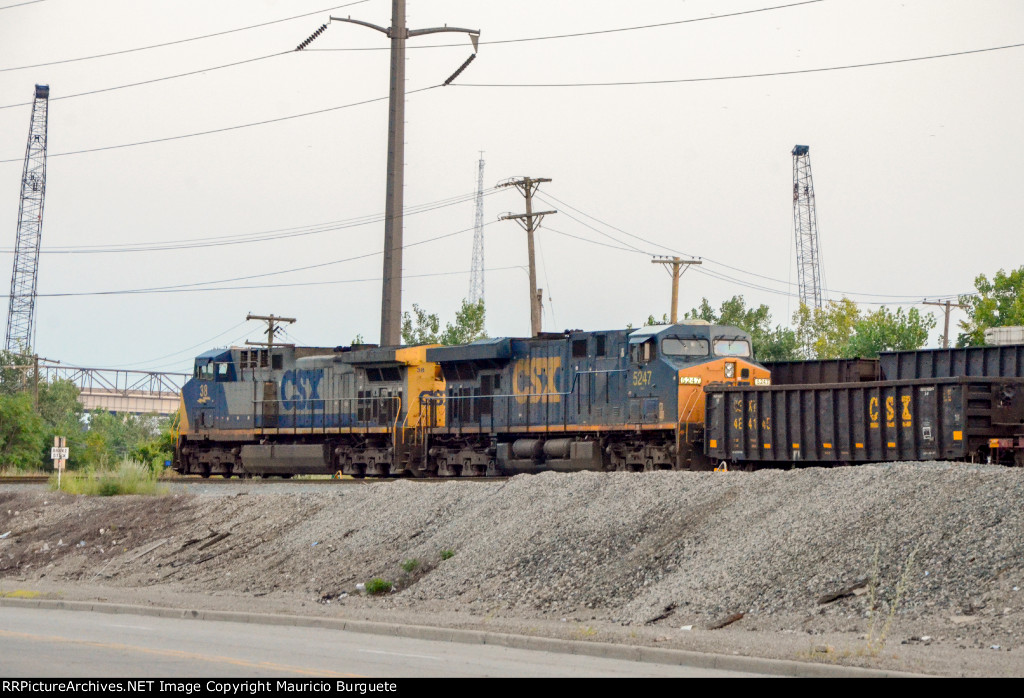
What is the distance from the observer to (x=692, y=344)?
27.9 meters

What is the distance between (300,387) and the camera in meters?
35.6

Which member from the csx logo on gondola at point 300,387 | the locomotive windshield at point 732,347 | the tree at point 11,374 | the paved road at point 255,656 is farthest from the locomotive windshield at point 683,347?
the tree at point 11,374

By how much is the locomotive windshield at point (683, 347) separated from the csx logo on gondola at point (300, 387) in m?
11.7

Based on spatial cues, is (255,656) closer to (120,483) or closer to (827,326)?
(120,483)

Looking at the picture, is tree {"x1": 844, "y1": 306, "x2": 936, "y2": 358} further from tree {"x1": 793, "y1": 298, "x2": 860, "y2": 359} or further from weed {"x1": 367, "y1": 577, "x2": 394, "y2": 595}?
weed {"x1": 367, "y1": 577, "x2": 394, "y2": 595}

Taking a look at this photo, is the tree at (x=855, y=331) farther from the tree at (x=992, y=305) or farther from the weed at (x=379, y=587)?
the weed at (x=379, y=587)

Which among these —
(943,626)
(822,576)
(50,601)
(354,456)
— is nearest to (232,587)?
(50,601)

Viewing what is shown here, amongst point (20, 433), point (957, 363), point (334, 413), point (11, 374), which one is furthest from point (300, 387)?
point (11, 374)

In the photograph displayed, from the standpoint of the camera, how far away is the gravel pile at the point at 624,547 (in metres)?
13.2

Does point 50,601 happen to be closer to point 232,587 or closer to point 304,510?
point 232,587

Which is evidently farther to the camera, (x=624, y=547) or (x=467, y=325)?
(x=467, y=325)

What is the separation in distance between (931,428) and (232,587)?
1305 centimetres

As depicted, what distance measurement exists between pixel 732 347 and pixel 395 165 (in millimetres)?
9495

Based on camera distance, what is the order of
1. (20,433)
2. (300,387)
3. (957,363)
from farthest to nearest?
(20,433), (300,387), (957,363)
